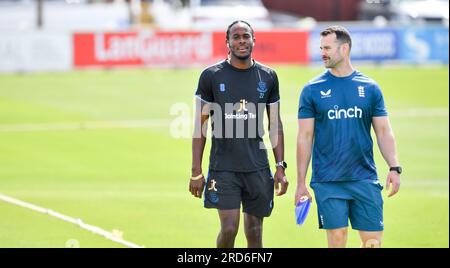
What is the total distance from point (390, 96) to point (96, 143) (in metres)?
11.7

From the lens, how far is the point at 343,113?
9.69m

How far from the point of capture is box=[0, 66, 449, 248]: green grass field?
13.6 metres

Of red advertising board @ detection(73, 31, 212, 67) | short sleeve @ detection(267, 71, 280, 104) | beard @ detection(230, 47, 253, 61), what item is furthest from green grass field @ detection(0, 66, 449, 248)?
beard @ detection(230, 47, 253, 61)

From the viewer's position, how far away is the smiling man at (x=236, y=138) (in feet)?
33.6

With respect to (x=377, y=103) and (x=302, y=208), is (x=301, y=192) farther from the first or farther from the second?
(x=377, y=103)

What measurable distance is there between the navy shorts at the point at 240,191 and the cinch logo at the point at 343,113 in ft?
3.49

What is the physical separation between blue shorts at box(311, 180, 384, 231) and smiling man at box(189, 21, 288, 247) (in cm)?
70

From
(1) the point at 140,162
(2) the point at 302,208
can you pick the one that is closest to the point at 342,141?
(2) the point at 302,208

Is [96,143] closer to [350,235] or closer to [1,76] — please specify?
[350,235]

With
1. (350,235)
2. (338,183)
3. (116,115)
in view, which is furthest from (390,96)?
(338,183)

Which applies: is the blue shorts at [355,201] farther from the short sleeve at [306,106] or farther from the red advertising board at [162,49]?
the red advertising board at [162,49]

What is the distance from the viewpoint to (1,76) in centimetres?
3634

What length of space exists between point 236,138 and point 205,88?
581mm
